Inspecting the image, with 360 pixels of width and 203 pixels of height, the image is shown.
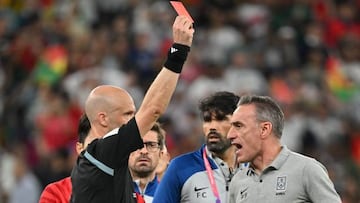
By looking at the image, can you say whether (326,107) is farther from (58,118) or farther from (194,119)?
(58,118)

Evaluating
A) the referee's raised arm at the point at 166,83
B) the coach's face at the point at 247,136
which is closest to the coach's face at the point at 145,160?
the coach's face at the point at 247,136

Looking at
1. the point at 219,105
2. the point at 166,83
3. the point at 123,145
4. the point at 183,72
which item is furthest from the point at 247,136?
the point at 183,72

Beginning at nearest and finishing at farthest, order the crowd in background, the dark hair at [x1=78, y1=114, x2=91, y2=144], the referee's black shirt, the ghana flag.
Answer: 1. the referee's black shirt
2. the dark hair at [x1=78, y1=114, x2=91, y2=144]
3. the crowd in background
4. the ghana flag

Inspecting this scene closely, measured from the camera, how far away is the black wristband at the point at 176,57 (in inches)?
232

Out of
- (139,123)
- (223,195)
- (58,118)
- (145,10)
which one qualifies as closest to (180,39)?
(139,123)

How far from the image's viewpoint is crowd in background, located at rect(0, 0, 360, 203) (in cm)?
1325

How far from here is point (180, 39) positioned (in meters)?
5.90

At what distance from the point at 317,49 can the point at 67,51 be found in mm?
3583

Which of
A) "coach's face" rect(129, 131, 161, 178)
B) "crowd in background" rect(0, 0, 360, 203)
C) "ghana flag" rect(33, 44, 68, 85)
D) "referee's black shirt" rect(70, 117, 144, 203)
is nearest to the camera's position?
"referee's black shirt" rect(70, 117, 144, 203)

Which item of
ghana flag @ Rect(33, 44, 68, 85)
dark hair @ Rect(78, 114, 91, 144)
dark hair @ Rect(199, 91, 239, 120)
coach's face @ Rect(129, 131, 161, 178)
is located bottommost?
coach's face @ Rect(129, 131, 161, 178)

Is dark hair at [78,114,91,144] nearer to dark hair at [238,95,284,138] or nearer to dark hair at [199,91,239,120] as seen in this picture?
dark hair at [199,91,239,120]

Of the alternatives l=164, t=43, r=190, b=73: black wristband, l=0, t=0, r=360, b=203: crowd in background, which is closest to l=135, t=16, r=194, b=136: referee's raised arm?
l=164, t=43, r=190, b=73: black wristband

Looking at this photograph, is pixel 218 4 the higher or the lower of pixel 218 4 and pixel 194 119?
the higher

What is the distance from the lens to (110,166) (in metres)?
5.88
